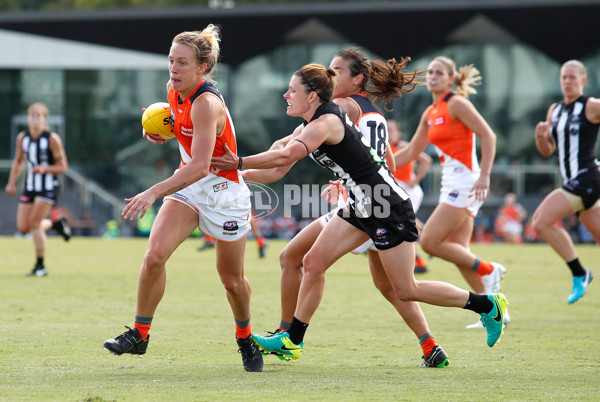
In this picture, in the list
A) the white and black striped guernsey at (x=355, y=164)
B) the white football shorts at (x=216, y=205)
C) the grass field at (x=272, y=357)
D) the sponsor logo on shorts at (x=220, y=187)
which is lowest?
the grass field at (x=272, y=357)

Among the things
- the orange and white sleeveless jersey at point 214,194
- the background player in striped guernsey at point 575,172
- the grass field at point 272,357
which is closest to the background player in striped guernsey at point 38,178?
the grass field at point 272,357

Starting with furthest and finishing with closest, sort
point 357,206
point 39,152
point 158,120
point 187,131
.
A: point 39,152, point 158,120, point 357,206, point 187,131

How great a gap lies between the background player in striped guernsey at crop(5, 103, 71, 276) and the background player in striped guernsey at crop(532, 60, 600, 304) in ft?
23.2

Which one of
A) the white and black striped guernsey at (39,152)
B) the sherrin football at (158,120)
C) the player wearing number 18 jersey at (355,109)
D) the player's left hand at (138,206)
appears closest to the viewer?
the player's left hand at (138,206)

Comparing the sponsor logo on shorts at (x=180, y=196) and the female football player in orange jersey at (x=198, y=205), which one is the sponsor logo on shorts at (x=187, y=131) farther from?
the sponsor logo on shorts at (x=180, y=196)

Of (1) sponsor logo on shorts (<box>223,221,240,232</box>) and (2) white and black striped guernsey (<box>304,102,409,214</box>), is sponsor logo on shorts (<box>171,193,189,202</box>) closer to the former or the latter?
(1) sponsor logo on shorts (<box>223,221,240,232</box>)

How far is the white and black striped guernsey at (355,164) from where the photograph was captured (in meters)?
6.00

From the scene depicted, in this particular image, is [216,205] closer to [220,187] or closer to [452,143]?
[220,187]

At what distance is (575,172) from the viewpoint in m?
9.69

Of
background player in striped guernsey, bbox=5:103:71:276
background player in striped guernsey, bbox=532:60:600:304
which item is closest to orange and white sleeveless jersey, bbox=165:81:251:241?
background player in striped guernsey, bbox=532:60:600:304

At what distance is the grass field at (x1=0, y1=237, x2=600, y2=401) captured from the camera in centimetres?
533

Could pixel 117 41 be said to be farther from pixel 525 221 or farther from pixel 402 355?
pixel 402 355

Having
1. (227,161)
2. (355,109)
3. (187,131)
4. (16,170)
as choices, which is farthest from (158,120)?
(16,170)

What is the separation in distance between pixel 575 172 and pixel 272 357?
452 centimetres
